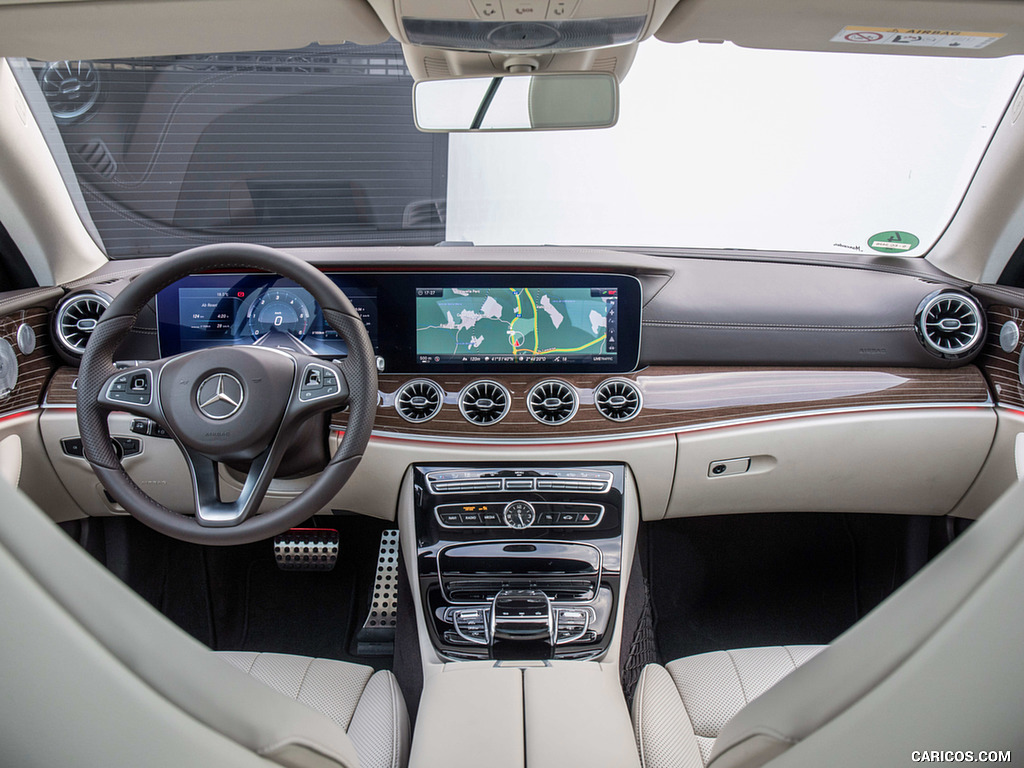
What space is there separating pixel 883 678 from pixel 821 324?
175 centimetres

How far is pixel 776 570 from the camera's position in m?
2.66

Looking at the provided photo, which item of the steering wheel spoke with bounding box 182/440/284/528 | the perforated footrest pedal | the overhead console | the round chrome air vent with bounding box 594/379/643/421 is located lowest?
the perforated footrest pedal

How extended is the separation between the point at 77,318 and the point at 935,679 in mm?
2380

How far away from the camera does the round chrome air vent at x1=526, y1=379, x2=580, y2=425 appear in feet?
6.89

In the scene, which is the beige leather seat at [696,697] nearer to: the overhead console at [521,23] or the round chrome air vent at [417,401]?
the round chrome air vent at [417,401]

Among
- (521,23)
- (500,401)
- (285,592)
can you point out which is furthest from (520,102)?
(285,592)

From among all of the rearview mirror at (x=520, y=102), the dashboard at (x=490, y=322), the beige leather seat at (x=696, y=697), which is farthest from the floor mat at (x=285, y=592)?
the rearview mirror at (x=520, y=102)

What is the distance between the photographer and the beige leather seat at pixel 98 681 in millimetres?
590

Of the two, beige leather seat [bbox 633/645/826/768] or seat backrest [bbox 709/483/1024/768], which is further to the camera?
beige leather seat [bbox 633/645/826/768]

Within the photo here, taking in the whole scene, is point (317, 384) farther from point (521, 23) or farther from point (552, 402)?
point (521, 23)

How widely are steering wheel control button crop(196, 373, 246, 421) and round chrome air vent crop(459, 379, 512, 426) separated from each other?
0.70 m

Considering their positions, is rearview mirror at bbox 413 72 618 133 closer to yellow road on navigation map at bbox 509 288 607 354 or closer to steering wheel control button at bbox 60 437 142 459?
yellow road on navigation map at bbox 509 288 607 354

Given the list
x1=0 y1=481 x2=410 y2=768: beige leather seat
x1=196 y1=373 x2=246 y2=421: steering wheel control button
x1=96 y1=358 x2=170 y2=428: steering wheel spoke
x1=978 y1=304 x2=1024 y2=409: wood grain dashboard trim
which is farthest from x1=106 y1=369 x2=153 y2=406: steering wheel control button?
x1=978 y1=304 x2=1024 y2=409: wood grain dashboard trim

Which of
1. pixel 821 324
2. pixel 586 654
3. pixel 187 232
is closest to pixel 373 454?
pixel 586 654
